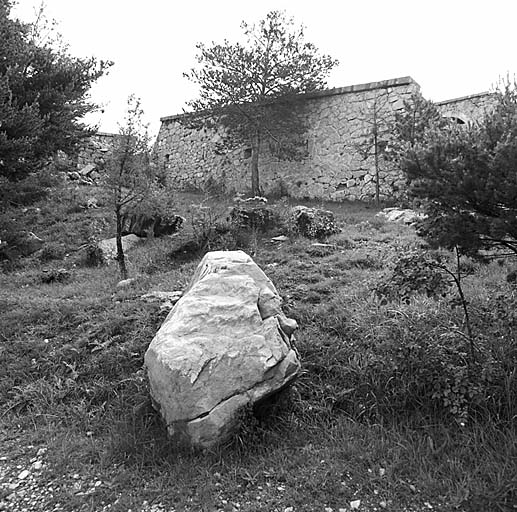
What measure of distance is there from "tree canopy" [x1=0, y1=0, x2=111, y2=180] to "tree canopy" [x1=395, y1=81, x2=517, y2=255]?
14.6ft

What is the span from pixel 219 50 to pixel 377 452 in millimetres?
11286

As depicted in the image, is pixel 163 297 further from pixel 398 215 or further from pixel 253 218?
pixel 398 215

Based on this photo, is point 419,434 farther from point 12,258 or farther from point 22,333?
point 12,258

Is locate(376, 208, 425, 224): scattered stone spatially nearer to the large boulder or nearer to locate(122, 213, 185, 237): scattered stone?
locate(122, 213, 185, 237): scattered stone

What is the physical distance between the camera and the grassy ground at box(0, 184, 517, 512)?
2248 millimetres

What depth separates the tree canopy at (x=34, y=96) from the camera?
16.9 ft

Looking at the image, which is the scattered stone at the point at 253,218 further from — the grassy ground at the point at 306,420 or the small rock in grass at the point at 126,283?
the grassy ground at the point at 306,420

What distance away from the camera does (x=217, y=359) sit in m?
2.63

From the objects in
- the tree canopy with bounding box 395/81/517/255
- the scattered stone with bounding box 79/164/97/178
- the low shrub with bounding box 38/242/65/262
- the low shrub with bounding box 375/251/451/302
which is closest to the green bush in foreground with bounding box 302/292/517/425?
the low shrub with bounding box 375/251/451/302

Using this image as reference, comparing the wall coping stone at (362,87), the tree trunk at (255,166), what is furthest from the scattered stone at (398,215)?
the tree trunk at (255,166)

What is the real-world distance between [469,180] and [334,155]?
987 cm

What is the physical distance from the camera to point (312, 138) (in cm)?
1238

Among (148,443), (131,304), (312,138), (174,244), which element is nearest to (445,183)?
(148,443)

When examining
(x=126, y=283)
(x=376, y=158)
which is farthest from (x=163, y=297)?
(x=376, y=158)
